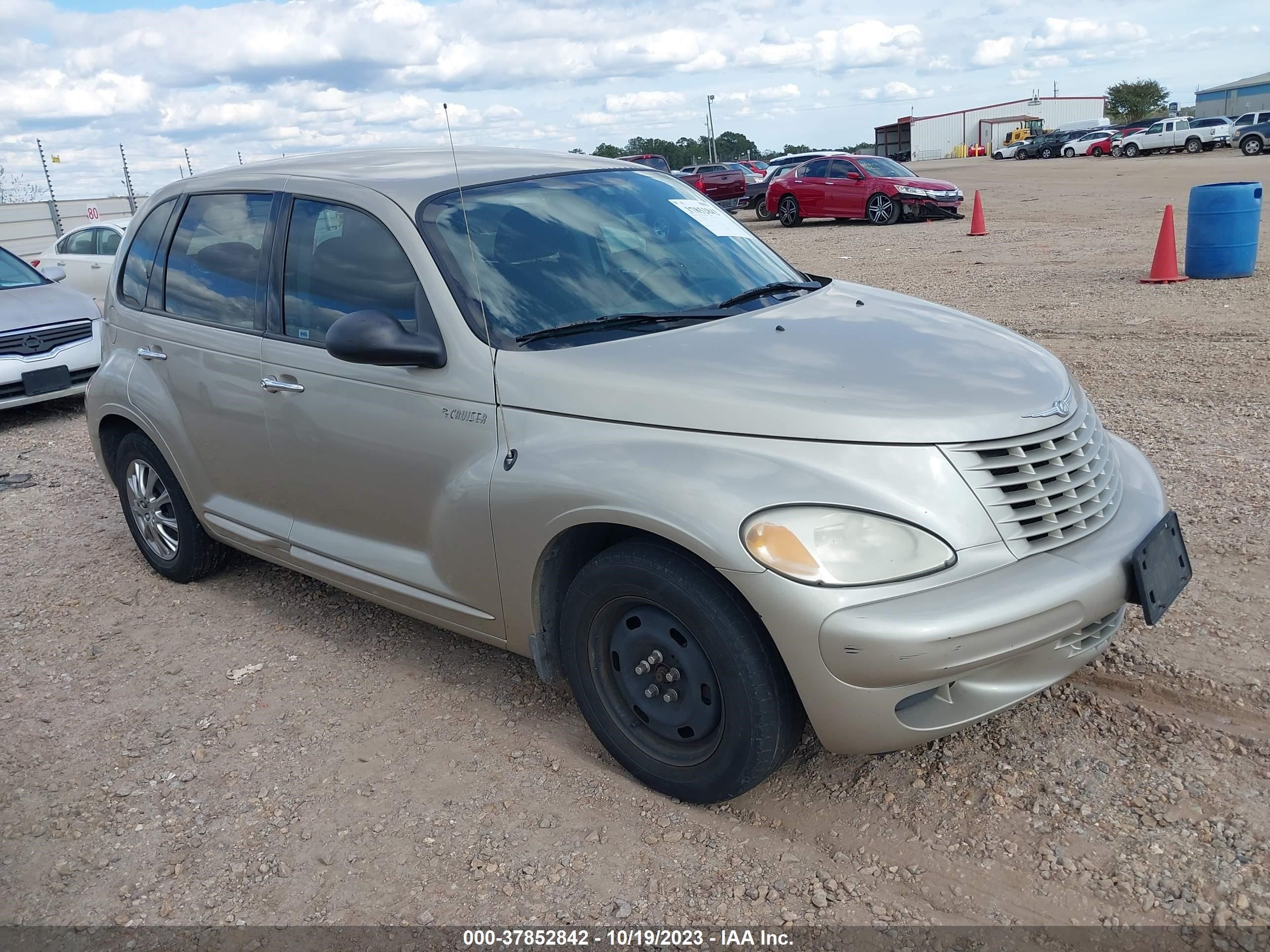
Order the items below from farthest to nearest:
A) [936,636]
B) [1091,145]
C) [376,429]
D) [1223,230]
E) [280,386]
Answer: [1091,145] < [1223,230] < [280,386] < [376,429] < [936,636]

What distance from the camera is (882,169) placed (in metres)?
22.7

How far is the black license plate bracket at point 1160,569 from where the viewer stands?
278 centimetres

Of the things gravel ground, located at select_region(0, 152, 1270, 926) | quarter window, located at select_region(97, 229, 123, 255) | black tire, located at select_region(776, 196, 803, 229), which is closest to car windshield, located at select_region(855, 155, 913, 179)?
black tire, located at select_region(776, 196, 803, 229)

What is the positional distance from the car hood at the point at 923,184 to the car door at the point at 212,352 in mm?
19578

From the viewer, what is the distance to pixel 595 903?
2709 mm

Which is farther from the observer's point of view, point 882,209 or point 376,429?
point 882,209

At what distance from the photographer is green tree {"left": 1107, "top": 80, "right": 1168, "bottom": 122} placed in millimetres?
89125

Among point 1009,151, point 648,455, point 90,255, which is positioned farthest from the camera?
point 1009,151

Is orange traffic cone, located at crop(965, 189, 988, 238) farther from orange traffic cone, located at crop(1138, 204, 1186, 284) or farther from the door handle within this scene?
the door handle

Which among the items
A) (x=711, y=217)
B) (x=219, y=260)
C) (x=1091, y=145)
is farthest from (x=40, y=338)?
(x=1091, y=145)

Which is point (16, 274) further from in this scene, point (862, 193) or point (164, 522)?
point (862, 193)

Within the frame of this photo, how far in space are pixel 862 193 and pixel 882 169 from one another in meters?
0.77

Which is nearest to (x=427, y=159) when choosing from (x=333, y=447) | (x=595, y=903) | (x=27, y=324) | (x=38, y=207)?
(x=333, y=447)

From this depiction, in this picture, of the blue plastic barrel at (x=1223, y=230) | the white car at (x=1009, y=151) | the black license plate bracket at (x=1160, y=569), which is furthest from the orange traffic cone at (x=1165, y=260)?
the white car at (x=1009, y=151)
